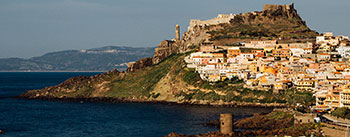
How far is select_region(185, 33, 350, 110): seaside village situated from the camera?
4215 inches

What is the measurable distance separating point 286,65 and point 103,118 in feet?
131

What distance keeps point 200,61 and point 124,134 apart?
2118 inches

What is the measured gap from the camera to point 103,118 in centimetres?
9950

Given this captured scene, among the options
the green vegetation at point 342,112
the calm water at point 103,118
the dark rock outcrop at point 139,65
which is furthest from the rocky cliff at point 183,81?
the green vegetation at point 342,112

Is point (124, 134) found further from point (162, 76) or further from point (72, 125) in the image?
point (162, 76)

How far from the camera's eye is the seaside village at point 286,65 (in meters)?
107

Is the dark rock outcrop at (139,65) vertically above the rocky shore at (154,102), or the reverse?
the dark rock outcrop at (139,65)

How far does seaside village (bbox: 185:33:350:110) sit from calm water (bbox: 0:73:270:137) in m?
11.2

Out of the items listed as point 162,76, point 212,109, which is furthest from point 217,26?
point 212,109

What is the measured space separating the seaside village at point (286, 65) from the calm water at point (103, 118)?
1121 cm

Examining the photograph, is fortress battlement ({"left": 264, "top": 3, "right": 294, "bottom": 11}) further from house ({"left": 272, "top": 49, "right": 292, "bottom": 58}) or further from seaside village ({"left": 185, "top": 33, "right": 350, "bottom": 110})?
house ({"left": 272, "top": 49, "right": 292, "bottom": 58})

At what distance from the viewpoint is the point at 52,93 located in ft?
475

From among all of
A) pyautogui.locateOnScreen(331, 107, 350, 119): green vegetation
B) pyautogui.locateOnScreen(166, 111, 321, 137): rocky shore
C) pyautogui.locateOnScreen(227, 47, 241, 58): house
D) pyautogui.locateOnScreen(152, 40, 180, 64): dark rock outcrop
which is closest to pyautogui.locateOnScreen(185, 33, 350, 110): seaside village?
pyautogui.locateOnScreen(227, 47, 241, 58): house

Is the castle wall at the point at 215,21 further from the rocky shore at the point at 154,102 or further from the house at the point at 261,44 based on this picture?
the rocky shore at the point at 154,102
